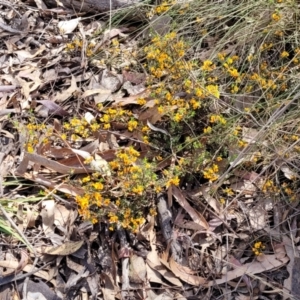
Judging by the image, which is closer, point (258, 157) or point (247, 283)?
point (247, 283)

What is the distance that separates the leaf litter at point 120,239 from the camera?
1756mm

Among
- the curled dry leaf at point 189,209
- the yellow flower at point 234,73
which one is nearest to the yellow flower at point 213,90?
the yellow flower at point 234,73

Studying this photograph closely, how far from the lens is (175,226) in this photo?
1.86 meters

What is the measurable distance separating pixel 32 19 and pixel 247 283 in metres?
1.55

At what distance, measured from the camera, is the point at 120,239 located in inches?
70.8

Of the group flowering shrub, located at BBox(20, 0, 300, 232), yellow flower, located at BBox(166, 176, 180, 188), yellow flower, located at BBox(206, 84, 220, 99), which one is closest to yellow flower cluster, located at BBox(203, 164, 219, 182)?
flowering shrub, located at BBox(20, 0, 300, 232)

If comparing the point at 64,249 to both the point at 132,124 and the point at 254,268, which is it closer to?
the point at 132,124

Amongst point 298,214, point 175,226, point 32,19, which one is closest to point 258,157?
point 298,214

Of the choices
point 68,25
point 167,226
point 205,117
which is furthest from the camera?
point 68,25

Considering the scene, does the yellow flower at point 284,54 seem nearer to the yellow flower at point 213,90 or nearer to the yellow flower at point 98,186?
the yellow flower at point 213,90

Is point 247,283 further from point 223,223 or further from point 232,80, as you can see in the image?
point 232,80

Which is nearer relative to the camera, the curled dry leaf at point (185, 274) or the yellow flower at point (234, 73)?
the curled dry leaf at point (185, 274)

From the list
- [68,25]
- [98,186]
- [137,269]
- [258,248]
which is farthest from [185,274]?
[68,25]

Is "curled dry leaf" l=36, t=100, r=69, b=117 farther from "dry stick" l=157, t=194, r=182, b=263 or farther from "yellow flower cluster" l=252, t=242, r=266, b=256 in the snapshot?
"yellow flower cluster" l=252, t=242, r=266, b=256
